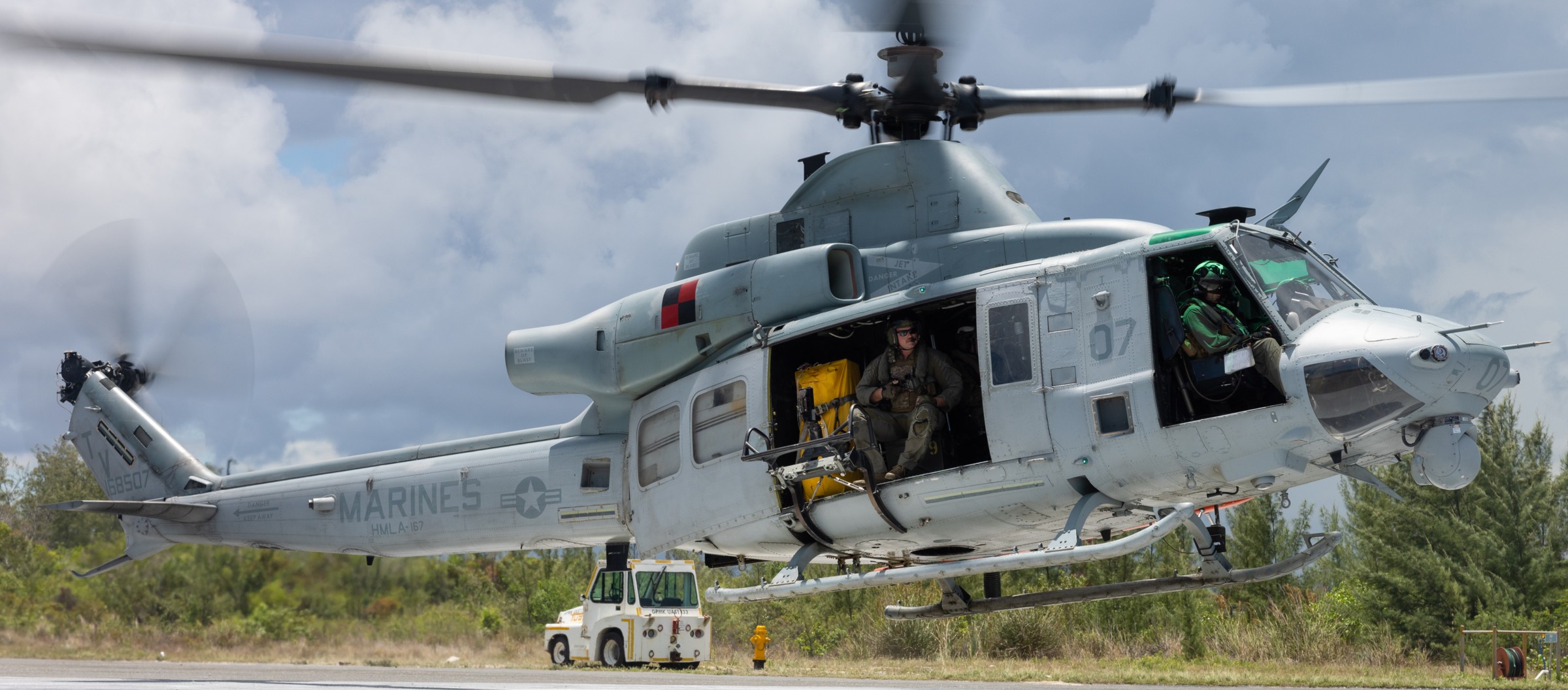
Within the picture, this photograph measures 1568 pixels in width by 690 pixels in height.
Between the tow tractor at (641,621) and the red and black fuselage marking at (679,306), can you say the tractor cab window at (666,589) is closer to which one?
the tow tractor at (641,621)

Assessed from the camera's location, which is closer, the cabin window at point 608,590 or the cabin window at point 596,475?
the cabin window at point 596,475

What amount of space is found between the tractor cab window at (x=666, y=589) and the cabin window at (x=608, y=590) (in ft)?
1.09

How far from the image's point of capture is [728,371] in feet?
31.6

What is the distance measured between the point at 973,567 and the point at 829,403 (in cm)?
167

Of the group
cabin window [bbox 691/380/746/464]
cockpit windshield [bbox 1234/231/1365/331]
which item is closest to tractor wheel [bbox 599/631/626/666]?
cabin window [bbox 691/380/746/464]

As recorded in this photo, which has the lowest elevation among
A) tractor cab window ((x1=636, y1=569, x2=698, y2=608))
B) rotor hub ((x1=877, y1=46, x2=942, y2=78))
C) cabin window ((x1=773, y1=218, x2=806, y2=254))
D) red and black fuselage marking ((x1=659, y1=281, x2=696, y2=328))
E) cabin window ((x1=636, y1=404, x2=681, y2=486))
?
tractor cab window ((x1=636, y1=569, x2=698, y2=608))

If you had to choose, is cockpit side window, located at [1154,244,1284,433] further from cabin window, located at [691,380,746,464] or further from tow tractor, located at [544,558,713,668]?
tow tractor, located at [544,558,713,668]

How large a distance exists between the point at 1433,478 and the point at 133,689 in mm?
8487

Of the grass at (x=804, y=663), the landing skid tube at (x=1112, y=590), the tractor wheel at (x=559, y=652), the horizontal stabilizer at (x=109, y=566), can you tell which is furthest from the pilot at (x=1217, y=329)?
the tractor wheel at (x=559, y=652)

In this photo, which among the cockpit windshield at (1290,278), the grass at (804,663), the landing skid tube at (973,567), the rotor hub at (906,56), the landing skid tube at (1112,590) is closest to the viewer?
the landing skid tube at (973,567)

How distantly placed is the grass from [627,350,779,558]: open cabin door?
21.3ft

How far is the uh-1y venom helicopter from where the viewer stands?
747cm

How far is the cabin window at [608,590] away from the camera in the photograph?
20.8 meters

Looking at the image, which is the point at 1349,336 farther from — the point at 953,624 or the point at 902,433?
the point at 953,624
